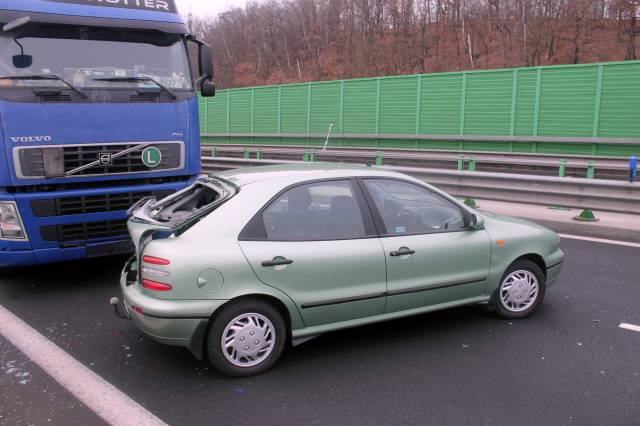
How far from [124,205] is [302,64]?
46023 mm

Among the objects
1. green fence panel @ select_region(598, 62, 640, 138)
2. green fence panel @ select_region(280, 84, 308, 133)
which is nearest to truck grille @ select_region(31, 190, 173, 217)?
green fence panel @ select_region(598, 62, 640, 138)

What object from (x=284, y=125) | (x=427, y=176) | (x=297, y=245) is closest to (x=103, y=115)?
(x=297, y=245)

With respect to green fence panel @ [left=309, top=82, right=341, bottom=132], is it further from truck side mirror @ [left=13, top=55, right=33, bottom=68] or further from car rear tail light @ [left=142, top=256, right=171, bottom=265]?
car rear tail light @ [left=142, top=256, right=171, bottom=265]

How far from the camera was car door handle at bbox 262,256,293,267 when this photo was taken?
392 centimetres

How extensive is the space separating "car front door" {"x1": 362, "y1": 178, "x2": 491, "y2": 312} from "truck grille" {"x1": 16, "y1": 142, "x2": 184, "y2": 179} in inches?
106

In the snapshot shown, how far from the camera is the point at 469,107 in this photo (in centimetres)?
2000

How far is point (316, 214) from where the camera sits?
4.32m

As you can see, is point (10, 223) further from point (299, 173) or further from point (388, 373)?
point (388, 373)

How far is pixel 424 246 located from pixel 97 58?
4.03 m

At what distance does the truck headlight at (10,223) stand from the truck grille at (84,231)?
195 mm

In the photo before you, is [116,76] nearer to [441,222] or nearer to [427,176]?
[441,222]

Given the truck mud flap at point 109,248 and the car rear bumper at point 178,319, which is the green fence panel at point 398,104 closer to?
the truck mud flap at point 109,248

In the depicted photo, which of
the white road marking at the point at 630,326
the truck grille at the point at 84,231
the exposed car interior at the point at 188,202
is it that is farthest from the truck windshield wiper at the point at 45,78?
the white road marking at the point at 630,326

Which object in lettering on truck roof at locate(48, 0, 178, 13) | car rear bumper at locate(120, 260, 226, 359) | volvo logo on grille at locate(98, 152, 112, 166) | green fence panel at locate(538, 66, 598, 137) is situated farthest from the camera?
green fence panel at locate(538, 66, 598, 137)
